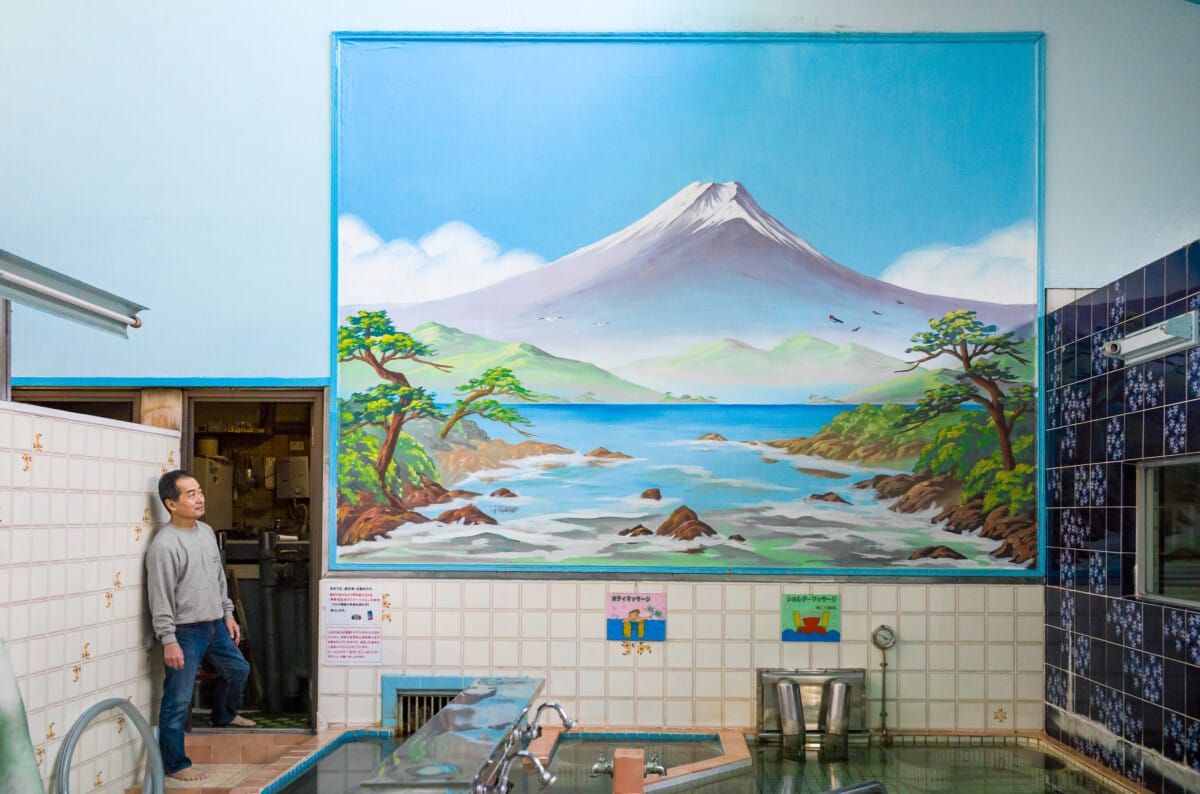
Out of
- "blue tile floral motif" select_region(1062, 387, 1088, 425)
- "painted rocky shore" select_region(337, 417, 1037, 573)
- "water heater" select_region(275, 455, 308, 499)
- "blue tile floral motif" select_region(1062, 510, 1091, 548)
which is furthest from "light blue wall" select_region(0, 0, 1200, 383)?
"blue tile floral motif" select_region(1062, 510, 1091, 548)

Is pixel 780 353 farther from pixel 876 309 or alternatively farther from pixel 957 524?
pixel 957 524

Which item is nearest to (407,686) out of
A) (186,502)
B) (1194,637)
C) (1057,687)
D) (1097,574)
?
(186,502)

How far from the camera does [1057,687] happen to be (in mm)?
5055

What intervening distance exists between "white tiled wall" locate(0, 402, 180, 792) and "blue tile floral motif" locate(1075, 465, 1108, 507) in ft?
12.8

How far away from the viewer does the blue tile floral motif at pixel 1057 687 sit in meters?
4.99

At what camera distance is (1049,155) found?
17.6ft

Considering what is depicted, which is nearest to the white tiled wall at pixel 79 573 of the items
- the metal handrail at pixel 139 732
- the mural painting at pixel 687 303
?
the metal handrail at pixel 139 732

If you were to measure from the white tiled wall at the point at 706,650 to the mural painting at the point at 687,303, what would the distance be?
0.14 meters

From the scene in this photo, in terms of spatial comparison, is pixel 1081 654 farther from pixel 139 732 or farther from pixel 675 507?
pixel 139 732

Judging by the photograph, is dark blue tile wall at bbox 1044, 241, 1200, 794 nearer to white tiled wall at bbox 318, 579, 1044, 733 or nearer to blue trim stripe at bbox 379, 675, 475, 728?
white tiled wall at bbox 318, 579, 1044, 733

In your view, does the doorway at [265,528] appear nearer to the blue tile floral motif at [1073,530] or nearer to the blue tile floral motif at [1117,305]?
the blue tile floral motif at [1073,530]

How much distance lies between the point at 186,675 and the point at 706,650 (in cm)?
222

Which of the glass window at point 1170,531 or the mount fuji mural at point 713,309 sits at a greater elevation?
the mount fuji mural at point 713,309

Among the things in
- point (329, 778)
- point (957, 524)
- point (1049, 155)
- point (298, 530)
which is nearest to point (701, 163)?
point (1049, 155)
